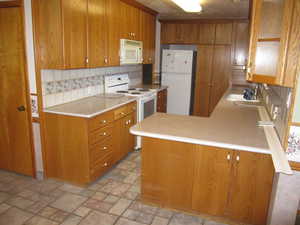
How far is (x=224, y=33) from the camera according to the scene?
555 cm

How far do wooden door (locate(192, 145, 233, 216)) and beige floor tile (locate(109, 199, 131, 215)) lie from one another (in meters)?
0.71

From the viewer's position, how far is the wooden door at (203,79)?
5777 mm

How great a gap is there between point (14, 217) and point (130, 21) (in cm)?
318

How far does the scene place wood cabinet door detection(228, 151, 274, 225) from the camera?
2.06 metres

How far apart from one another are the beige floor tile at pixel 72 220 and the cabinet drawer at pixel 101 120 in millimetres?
911

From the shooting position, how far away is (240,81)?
226 inches

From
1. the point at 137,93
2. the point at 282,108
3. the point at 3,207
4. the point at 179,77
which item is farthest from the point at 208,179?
the point at 179,77

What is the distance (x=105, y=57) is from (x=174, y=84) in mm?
2667

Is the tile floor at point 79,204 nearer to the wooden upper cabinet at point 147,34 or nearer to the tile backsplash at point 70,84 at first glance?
the tile backsplash at point 70,84

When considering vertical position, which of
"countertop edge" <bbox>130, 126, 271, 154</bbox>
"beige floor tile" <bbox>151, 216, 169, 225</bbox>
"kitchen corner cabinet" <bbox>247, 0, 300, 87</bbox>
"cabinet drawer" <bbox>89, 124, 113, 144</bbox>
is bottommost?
"beige floor tile" <bbox>151, 216, 169, 225</bbox>

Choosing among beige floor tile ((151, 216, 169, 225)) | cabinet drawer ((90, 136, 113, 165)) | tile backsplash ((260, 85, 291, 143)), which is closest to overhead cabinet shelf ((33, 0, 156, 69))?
cabinet drawer ((90, 136, 113, 165))

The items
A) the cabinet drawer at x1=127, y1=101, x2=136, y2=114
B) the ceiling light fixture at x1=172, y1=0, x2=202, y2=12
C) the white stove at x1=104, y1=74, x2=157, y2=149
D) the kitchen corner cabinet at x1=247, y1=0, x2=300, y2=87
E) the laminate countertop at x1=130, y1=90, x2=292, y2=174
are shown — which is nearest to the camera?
the kitchen corner cabinet at x1=247, y1=0, x2=300, y2=87

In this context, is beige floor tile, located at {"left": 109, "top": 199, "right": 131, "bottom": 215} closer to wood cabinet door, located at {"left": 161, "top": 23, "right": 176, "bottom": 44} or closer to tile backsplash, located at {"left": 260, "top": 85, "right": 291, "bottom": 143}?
tile backsplash, located at {"left": 260, "top": 85, "right": 291, "bottom": 143}

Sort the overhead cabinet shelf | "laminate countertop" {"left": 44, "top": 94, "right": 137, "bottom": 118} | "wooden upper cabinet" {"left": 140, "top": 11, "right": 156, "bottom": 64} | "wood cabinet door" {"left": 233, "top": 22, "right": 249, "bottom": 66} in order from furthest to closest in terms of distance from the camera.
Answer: "wood cabinet door" {"left": 233, "top": 22, "right": 249, "bottom": 66} → "wooden upper cabinet" {"left": 140, "top": 11, "right": 156, "bottom": 64} → "laminate countertop" {"left": 44, "top": 94, "right": 137, "bottom": 118} → the overhead cabinet shelf
